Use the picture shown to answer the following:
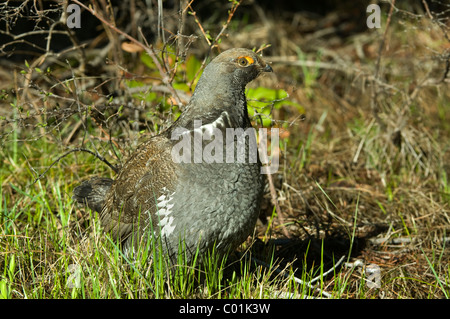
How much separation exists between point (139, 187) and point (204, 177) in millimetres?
504

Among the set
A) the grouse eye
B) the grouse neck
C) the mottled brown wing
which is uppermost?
the grouse eye

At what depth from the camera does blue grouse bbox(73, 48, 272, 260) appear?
324 cm

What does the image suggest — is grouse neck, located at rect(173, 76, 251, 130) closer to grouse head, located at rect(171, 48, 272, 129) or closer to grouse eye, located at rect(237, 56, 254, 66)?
grouse head, located at rect(171, 48, 272, 129)

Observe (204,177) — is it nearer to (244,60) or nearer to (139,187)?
(139,187)

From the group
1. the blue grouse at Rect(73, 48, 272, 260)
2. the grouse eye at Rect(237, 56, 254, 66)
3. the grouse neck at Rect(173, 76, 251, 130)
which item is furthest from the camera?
the grouse eye at Rect(237, 56, 254, 66)

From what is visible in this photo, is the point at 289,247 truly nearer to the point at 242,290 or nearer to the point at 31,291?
the point at 242,290

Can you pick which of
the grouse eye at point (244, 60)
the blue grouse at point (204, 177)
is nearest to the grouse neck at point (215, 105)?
the blue grouse at point (204, 177)

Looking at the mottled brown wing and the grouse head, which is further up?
the grouse head

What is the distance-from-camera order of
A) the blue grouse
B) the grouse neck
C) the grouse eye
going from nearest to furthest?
the blue grouse < the grouse neck < the grouse eye

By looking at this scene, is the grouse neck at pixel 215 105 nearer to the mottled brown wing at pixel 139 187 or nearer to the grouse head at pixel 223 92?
the grouse head at pixel 223 92

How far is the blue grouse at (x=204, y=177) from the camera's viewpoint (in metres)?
3.24

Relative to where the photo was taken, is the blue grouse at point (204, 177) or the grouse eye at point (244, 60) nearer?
the blue grouse at point (204, 177)

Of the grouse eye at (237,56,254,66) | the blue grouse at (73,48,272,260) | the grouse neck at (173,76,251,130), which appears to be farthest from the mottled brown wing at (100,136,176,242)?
the grouse eye at (237,56,254,66)

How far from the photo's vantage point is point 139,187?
11.6ft
